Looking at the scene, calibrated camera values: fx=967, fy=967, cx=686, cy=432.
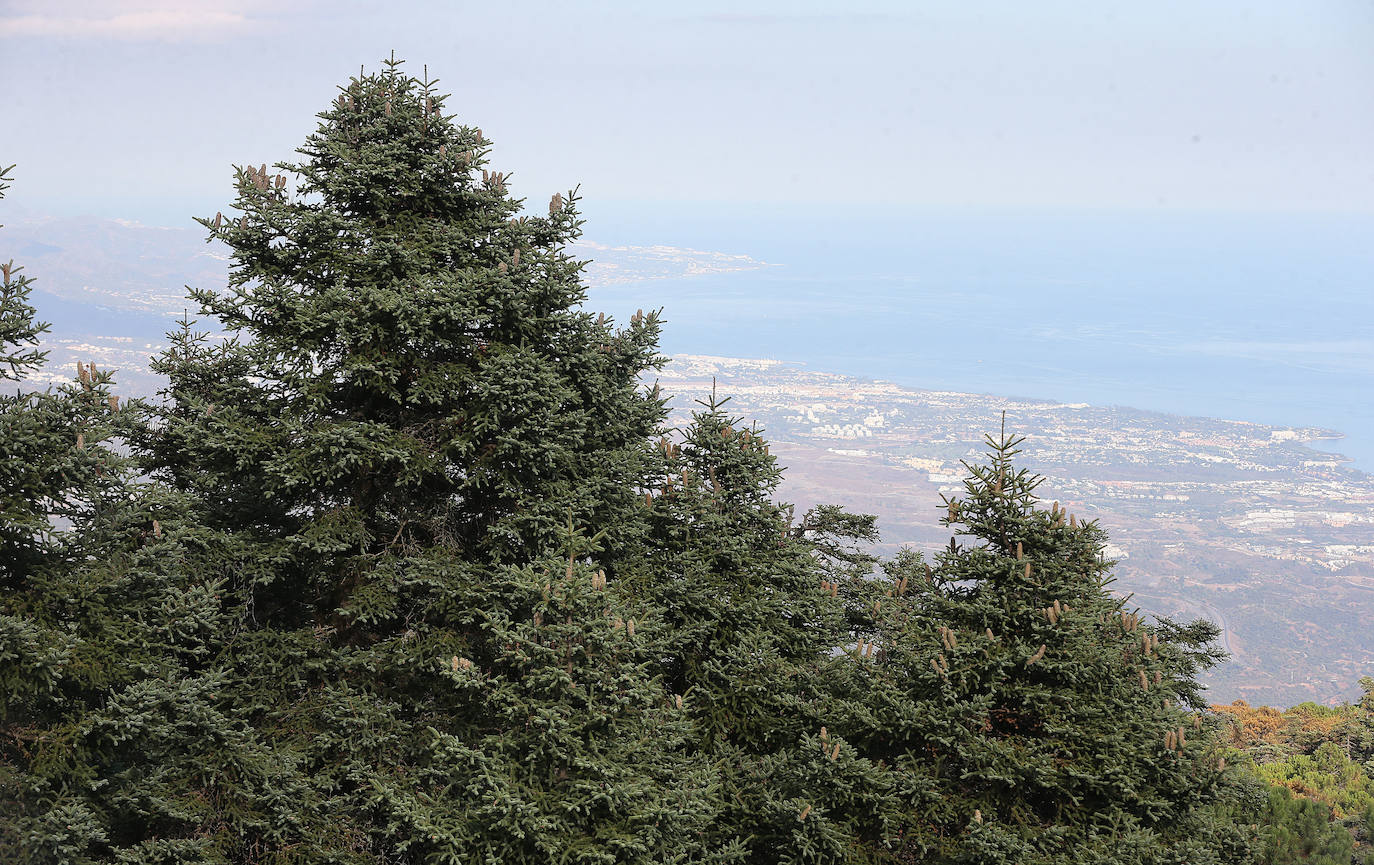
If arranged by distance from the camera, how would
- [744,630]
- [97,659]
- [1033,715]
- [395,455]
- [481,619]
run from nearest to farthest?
[97,659] < [1033,715] < [395,455] < [481,619] < [744,630]

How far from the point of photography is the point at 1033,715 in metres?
11.6

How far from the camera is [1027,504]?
1162cm

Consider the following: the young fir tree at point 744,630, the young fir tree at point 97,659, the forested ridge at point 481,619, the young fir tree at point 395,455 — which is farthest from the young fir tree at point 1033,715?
the young fir tree at point 97,659

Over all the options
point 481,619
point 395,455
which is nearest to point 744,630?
point 481,619

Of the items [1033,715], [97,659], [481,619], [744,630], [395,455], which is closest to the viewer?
[97,659]

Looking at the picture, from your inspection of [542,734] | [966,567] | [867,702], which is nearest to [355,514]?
[542,734]

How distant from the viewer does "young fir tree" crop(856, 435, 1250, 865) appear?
10.8 m

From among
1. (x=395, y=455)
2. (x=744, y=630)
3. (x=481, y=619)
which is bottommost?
(x=744, y=630)

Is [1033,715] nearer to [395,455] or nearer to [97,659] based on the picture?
[395,455]

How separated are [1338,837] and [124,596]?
54.4 ft

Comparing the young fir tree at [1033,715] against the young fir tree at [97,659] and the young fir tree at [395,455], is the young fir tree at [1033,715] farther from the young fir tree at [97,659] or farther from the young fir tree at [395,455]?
the young fir tree at [97,659]

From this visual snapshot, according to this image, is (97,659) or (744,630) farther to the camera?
(744,630)

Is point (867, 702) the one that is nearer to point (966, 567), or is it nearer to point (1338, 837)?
point (966, 567)

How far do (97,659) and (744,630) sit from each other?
8.81 meters
